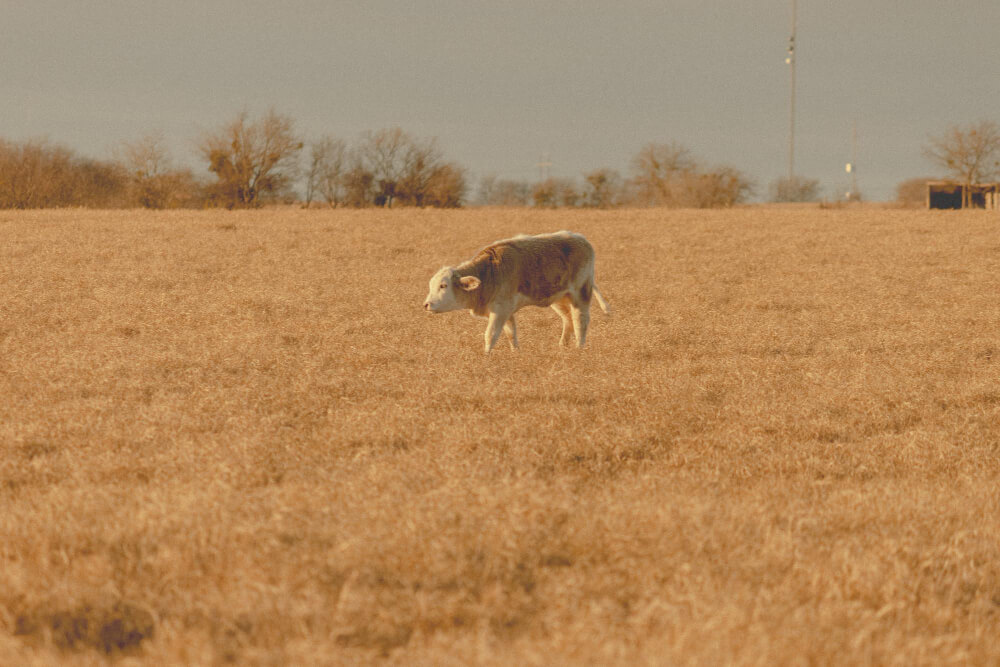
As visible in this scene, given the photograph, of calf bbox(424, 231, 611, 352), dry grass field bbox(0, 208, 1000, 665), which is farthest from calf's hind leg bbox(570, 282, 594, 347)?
dry grass field bbox(0, 208, 1000, 665)

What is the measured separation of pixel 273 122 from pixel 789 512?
47.4 m

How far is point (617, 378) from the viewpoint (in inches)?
335

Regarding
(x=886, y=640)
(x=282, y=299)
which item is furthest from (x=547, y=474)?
(x=282, y=299)

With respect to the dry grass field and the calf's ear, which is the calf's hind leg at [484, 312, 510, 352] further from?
the calf's ear

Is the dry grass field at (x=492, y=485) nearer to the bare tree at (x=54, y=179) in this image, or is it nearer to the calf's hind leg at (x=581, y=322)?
the calf's hind leg at (x=581, y=322)

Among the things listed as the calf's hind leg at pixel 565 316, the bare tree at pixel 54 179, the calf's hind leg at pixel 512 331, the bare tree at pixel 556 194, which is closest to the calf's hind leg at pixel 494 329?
the calf's hind leg at pixel 512 331

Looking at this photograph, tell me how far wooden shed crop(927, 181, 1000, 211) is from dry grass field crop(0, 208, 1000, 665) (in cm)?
6049

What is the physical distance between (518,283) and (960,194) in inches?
2811

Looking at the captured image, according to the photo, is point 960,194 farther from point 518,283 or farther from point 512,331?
point 518,283

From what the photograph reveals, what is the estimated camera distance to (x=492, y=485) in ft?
15.6

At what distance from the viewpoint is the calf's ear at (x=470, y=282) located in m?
9.82

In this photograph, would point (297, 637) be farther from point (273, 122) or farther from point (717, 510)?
point (273, 122)

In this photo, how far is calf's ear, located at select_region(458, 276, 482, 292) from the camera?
9.82 meters

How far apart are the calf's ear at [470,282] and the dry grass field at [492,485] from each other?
79cm
